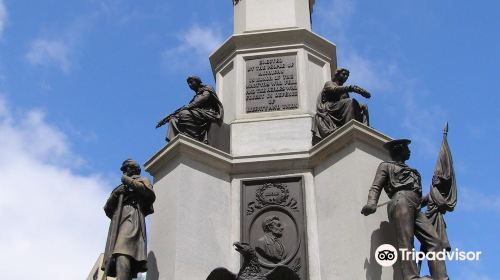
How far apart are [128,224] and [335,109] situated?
167 inches

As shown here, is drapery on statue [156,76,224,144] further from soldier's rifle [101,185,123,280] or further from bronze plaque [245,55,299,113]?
soldier's rifle [101,185,123,280]

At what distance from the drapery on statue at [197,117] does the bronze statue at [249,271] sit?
9.14 ft

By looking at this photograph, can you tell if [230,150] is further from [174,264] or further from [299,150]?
[174,264]

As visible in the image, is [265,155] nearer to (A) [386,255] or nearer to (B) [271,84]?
(B) [271,84]

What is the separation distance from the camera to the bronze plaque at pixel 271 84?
46.9ft

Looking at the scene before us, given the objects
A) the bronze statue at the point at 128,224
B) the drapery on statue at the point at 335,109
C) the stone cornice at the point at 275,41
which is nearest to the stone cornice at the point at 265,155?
the drapery on statue at the point at 335,109

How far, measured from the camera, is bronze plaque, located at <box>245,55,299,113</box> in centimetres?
1430

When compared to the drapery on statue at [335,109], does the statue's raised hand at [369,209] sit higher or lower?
lower

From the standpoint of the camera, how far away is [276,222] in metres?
12.2

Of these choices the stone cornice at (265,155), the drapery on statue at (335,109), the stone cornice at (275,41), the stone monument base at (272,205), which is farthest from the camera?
the stone cornice at (275,41)

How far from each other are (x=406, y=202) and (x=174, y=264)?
3.38 meters

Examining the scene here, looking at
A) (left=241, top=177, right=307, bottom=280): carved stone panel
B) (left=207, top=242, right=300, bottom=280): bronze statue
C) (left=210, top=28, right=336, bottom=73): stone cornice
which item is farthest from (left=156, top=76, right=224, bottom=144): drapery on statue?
(left=207, top=242, right=300, bottom=280): bronze statue

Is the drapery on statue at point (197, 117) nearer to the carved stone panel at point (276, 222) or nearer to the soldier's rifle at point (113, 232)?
the carved stone panel at point (276, 222)

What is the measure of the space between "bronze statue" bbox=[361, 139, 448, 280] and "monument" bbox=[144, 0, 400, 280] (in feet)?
1.18
